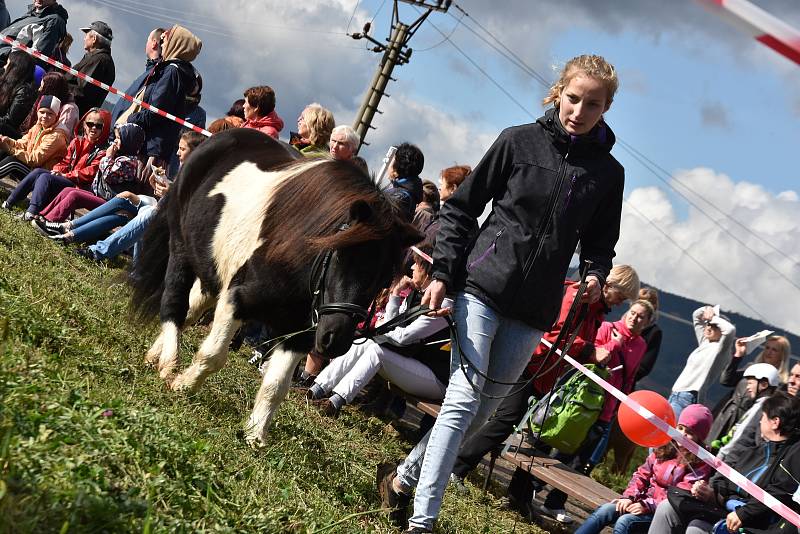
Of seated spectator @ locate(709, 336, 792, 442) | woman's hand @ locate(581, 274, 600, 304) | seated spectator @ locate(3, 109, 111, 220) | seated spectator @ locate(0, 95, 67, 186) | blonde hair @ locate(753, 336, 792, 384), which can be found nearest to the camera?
woman's hand @ locate(581, 274, 600, 304)

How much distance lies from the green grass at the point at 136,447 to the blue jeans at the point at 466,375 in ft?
1.08

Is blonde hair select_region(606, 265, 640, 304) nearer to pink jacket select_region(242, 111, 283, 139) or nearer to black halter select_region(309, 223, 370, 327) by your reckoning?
black halter select_region(309, 223, 370, 327)

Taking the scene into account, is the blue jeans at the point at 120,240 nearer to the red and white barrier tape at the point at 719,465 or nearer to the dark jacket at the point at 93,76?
the dark jacket at the point at 93,76

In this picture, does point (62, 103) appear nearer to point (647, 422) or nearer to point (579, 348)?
point (579, 348)

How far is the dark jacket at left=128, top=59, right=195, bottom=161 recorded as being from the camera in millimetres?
9945

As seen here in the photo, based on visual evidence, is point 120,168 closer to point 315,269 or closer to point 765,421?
point 315,269

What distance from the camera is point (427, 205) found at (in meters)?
9.22

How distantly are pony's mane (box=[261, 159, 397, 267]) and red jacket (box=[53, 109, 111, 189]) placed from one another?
5.40 m

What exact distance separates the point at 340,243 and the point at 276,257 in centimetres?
54

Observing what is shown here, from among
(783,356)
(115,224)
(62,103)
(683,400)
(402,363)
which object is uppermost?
(783,356)

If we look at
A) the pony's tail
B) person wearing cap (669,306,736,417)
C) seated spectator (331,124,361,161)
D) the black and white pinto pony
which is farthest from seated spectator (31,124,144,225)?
person wearing cap (669,306,736,417)

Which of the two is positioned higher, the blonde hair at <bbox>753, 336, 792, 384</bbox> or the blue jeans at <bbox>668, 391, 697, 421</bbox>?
the blonde hair at <bbox>753, 336, 792, 384</bbox>

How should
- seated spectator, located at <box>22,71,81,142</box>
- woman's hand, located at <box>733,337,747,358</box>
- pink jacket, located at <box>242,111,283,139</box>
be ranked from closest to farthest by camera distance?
pink jacket, located at <box>242,111,283,139</box>
woman's hand, located at <box>733,337,747,358</box>
seated spectator, located at <box>22,71,81,142</box>

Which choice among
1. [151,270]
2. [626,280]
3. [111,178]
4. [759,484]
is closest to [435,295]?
[759,484]
